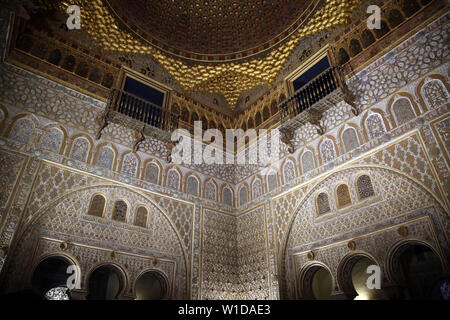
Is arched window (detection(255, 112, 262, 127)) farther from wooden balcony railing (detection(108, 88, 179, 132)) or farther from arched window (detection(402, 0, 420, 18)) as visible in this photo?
arched window (detection(402, 0, 420, 18))

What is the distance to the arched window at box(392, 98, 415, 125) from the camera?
20.6ft

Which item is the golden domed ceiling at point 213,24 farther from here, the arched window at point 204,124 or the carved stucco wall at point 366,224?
the carved stucco wall at point 366,224

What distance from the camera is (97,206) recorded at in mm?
7188

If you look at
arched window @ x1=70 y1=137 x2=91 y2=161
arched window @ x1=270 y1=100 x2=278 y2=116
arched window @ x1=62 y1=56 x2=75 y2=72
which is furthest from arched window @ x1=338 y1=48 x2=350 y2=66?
arched window @ x1=62 y1=56 x2=75 y2=72

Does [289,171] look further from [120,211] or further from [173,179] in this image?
[120,211]

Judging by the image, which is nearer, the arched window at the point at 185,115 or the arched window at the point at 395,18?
the arched window at the point at 395,18

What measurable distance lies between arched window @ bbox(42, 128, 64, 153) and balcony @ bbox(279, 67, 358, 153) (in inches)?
239

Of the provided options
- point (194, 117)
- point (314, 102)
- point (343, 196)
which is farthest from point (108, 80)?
point (343, 196)

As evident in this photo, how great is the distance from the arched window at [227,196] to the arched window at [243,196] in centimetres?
33

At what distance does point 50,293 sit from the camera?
846 centimetres

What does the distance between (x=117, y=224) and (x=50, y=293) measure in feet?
11.5

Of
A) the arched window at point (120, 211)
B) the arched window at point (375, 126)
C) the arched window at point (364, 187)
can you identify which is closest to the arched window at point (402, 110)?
the arched window at point (375, 126)

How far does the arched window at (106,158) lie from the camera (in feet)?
25.2

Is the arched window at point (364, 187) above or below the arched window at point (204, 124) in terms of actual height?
below
